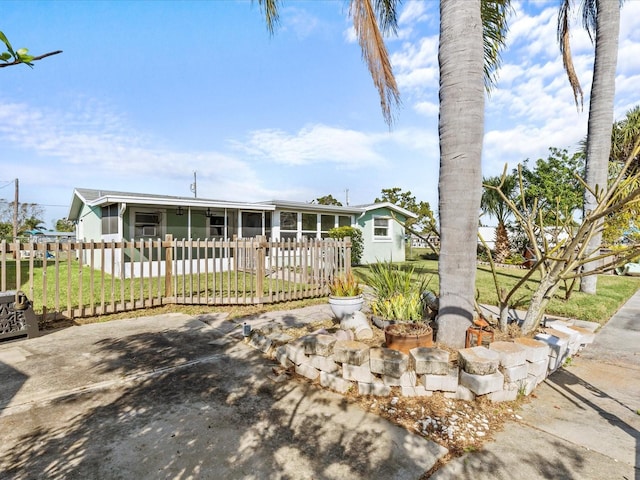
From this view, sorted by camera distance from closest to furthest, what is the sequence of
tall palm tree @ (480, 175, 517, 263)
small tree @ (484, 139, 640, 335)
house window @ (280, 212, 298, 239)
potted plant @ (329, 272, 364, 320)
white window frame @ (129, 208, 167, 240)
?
small tree @ (484, 139, 640, 335) → potted plant @ (329, 272, 364, 320) → white window frame @ (129, 208, 167, 240) → house window @ (280, 212, 298, 239) → tall palm tree @ (480, 175, 517, 263)

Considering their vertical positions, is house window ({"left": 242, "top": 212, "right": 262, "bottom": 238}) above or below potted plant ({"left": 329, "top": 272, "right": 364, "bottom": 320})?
above

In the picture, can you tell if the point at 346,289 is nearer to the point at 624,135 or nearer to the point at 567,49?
the point at 567,49

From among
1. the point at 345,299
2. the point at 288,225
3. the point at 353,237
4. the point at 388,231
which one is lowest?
the point at 345,299

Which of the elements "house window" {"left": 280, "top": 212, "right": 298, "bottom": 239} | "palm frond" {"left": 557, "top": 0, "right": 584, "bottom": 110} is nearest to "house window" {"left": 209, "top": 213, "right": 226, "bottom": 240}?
Answer: "house window" {"left": 280, "top": 212, "right": 298, "bottom": 239}

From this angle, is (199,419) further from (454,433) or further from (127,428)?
(454,433)

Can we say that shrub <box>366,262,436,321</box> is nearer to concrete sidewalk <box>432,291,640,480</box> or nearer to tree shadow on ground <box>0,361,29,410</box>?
concrete sidewalk <box>432,291,640,480</box>

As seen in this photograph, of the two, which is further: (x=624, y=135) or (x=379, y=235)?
(x=379, y=235)

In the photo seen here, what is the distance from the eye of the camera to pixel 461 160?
3432 mm

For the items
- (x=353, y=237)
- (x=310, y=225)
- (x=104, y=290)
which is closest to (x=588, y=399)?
(x=104, y=290)

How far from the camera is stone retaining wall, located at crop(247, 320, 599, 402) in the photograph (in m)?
2.79

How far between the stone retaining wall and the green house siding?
44.1ft

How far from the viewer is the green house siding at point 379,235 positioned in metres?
17.1

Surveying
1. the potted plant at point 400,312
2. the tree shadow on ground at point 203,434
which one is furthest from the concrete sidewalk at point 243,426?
the potted plant at point 400,312

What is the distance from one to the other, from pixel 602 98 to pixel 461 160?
6976 millimetres
